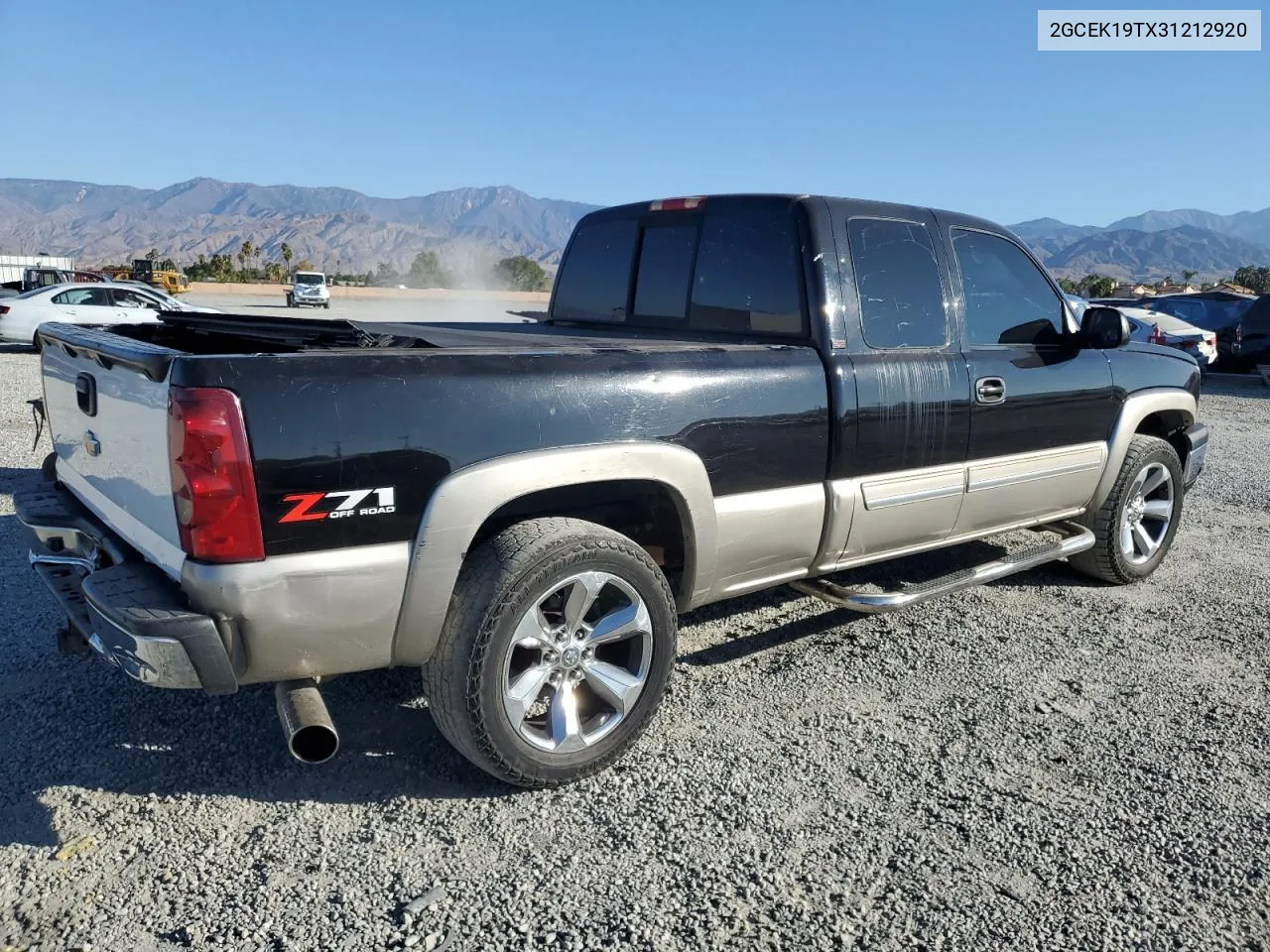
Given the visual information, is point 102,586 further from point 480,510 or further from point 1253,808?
point 1253,808

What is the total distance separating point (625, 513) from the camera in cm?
352

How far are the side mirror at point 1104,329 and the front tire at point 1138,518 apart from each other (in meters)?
0.81

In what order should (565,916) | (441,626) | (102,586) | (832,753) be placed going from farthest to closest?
(832,753)
(441,626)
(102,586)
(565,916)

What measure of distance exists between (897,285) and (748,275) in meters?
0.62

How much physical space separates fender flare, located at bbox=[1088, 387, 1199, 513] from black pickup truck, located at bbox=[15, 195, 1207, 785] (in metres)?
0.05

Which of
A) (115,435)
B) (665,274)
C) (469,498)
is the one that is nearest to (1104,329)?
(665,274)

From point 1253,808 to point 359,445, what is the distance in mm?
3008

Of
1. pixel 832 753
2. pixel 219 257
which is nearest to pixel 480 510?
pixel 832 753

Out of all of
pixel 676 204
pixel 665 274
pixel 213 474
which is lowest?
pixel 213 474

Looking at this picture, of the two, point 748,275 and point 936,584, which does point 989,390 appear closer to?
point 936,584

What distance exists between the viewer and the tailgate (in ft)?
8.48

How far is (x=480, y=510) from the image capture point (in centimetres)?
279

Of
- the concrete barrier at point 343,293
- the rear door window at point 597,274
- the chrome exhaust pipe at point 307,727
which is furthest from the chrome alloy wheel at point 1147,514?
the concrete barrier at point 343,293

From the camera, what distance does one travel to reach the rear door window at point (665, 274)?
168 inches
